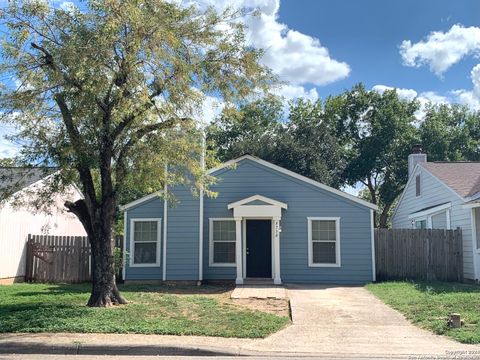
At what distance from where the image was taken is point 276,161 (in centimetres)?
3272

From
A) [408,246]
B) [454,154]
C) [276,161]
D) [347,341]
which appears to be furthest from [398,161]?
[347,341]

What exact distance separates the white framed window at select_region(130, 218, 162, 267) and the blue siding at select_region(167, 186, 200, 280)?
0.58 meters

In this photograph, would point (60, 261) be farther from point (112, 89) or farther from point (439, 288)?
point (439, 288)

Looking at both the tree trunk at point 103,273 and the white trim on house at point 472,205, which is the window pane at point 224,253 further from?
the white trim on house at point 472,205

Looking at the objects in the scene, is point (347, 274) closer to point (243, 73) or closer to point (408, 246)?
point (408, 246)

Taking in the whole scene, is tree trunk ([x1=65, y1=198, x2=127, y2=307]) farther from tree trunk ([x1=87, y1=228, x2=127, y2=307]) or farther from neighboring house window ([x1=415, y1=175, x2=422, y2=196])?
neighboring house window ([x1=415, y1=175, x2=422, y2=196])

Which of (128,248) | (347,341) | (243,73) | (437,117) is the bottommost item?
(347,341)

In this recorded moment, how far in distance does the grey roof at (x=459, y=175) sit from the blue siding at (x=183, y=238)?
9575mm

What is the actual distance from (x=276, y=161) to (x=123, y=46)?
2288 centimetres

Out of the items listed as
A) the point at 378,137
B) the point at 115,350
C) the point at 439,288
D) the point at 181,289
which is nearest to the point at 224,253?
the point at 181,289

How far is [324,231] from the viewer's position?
58.5ft

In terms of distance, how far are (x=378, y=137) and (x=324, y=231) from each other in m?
20.6

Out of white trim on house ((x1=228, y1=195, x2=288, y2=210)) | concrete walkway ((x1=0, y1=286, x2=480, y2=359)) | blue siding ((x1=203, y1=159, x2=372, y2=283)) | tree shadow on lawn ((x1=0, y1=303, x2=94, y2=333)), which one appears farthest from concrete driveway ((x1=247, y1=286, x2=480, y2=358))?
white trim on house ((x1=228, y1=195, x2=288, y2=210))

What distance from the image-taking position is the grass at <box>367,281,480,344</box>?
30.8 feet
